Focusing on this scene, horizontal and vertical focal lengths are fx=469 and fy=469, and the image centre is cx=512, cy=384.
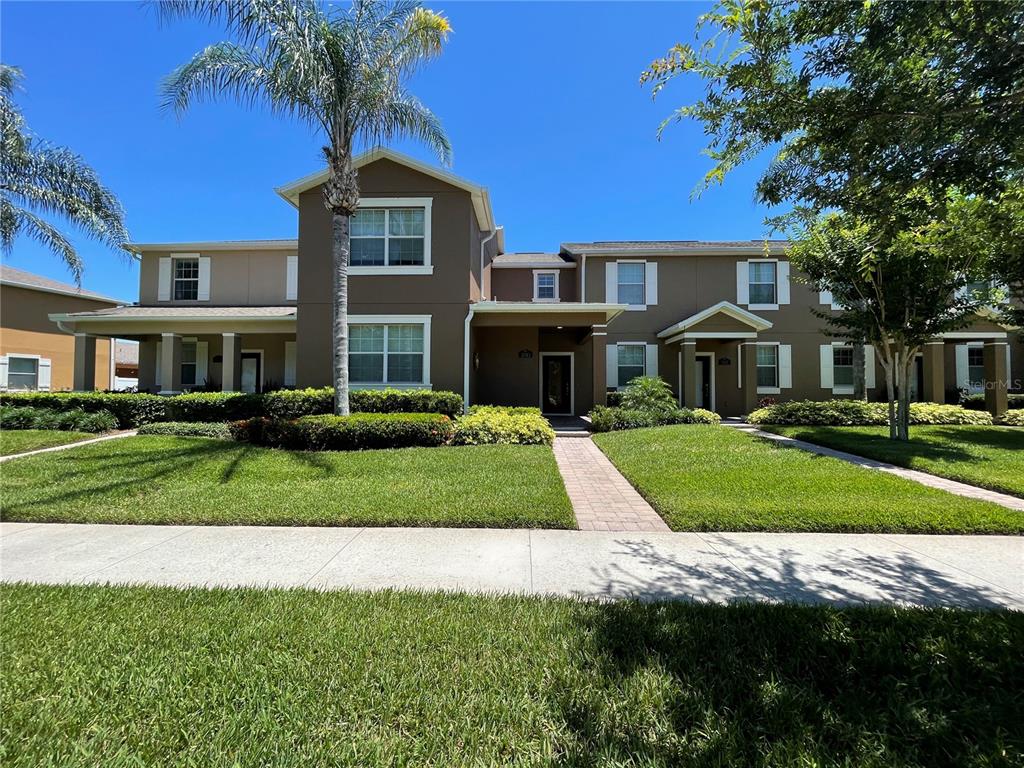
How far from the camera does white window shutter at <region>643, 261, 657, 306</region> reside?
1797 centimetres

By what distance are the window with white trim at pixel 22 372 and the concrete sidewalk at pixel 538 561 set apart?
68.7 ft

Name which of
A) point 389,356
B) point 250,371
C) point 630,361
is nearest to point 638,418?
point 630,361

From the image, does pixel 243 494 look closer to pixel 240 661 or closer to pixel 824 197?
pixel 240 661

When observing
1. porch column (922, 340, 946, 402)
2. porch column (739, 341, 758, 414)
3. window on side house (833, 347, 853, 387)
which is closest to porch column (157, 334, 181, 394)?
porch column (739, 341, 758, 414)

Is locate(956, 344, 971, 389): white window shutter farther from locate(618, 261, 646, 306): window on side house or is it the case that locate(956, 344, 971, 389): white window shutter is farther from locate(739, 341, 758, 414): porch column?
locate(618, 261, 646, 306): window on side house

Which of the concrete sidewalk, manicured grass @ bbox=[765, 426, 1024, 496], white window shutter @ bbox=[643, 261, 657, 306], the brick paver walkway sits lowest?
the concrete sidewalk

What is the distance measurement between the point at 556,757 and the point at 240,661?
1.91 meters

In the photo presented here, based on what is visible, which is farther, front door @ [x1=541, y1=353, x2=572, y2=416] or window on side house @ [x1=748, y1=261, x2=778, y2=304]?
window on side house @ [x1=748, y1=261, x2=778, y2=304]

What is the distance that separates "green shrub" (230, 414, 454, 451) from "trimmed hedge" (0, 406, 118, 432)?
16.3ft

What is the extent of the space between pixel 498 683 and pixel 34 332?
27.7 meters

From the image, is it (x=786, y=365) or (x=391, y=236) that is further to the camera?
(x=786, y=365)

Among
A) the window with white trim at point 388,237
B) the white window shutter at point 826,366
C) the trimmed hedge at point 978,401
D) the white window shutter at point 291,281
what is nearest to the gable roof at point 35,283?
the white window shutter at point 291,281

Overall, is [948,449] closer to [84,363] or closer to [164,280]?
[84,363]

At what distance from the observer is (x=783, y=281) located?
59.3 ft
